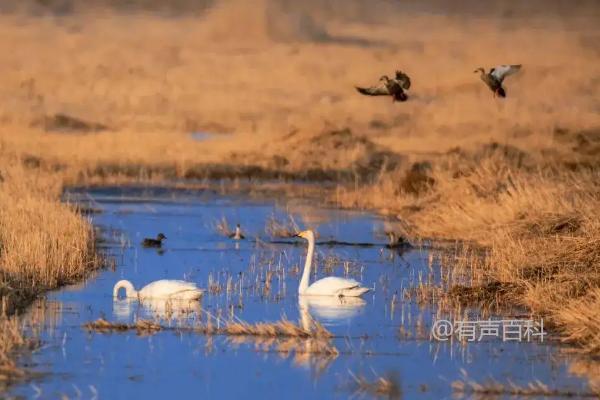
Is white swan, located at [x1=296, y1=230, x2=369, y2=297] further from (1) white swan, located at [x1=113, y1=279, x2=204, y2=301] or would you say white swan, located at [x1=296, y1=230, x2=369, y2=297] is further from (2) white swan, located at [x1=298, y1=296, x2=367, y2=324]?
(1) white swan, located at [x1=113, y1=279, x2=204, y2=301]

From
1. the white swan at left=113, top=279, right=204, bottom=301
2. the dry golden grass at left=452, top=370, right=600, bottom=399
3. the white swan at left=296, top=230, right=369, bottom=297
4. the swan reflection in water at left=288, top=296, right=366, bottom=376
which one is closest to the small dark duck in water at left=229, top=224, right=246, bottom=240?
the white swan at left=296, top=230, right=369, bottom=297

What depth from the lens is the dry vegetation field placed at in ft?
105

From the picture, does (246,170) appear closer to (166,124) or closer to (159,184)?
(159,184)

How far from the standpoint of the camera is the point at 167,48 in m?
57.2

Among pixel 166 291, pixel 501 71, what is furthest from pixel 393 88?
pixel 166 291

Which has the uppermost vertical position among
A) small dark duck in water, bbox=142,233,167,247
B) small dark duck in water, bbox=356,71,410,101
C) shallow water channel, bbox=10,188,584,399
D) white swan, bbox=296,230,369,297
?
small dark duck in water, bbox=356,71,410,101

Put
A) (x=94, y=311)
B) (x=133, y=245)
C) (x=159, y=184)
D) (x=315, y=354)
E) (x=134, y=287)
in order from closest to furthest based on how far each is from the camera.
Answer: (x=315, y=354) → (x=94, y=311) → (x=134, y=287) → (x=133, y=245) → (x=159, y=184)

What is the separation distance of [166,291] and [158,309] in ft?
1.20

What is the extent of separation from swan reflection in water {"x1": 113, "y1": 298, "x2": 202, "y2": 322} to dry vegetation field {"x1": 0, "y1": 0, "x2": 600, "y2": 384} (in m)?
8.44

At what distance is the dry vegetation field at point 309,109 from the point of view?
32.1 metres

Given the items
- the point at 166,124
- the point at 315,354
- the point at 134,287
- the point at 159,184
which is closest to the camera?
the point at 315,354

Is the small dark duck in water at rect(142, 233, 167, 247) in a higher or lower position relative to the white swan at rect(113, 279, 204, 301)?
higher

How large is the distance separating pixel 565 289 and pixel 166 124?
3562 cm

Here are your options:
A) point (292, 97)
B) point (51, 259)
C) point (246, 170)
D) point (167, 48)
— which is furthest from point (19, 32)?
point (51, 259)
